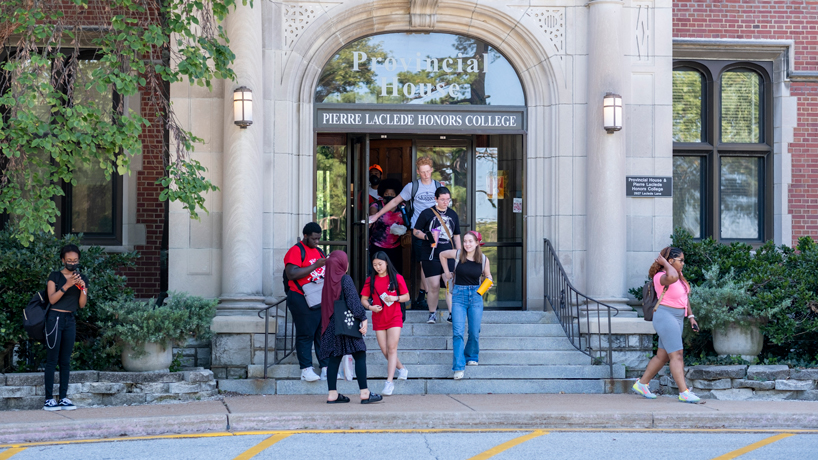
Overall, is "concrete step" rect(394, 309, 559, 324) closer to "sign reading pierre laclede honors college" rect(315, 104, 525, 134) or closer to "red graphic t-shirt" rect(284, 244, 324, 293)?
"red graphic t-shirt" rect(284, 244, 324, 293)

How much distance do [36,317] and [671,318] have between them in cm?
656

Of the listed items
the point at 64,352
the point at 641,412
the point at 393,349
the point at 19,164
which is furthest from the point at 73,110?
the point at 641,412

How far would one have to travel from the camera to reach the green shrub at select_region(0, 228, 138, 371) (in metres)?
9.64

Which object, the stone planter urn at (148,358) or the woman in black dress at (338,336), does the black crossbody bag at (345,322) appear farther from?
the stone planter urn at (148,358)

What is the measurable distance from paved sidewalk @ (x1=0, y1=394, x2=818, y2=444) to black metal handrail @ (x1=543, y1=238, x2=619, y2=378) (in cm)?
160


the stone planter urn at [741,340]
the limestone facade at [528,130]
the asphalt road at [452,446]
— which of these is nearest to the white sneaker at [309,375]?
the limestone facade at [528,130]

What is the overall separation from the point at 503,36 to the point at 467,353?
14.5ft

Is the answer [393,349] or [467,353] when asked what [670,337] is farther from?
[393,349]

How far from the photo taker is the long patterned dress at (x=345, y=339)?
900 centimetres

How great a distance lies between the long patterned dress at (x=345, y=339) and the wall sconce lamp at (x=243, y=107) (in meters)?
2.70

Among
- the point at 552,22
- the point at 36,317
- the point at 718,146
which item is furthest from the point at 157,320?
the point at 718,146

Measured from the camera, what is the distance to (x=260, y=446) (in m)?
7.43

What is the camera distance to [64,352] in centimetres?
901

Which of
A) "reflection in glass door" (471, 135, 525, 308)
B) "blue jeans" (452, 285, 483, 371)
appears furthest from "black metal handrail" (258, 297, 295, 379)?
"reflection in glass door" (471, 135, 525, 308)
